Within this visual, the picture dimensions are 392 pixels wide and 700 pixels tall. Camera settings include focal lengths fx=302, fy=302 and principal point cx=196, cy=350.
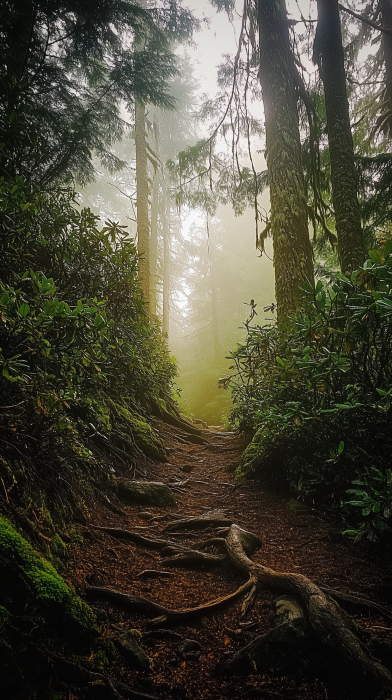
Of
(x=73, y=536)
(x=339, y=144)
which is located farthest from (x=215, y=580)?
(x=339, y=144)

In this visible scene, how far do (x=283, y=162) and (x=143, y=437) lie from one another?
5.42 m

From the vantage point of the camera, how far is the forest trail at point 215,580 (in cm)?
154

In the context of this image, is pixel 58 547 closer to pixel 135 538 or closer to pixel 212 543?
pixel 135 538

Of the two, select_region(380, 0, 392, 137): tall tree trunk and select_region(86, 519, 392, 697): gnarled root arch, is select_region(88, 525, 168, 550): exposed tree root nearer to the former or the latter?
select_region(86, 519, 392, 697): gnarled root arch

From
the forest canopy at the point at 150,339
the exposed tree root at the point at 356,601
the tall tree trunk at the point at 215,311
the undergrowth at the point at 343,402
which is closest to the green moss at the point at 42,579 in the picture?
the forest canopy at the point at 150,339

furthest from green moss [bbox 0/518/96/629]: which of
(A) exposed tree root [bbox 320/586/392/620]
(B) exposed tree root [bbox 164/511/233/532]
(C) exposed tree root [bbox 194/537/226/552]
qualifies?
(B) exposed tree root [bbox 164/511/233/532]

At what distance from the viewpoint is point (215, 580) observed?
2.50 metres

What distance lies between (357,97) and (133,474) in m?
12.1

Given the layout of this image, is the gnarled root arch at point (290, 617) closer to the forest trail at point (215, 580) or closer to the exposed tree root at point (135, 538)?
the forest trail at point (215, 580)

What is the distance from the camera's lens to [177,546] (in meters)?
2.92

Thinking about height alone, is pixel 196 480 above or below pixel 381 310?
below

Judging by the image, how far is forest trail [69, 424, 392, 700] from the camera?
1535 millimetres

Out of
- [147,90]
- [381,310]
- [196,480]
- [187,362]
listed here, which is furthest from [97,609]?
[187,362]

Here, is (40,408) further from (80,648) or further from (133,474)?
(133,474)
